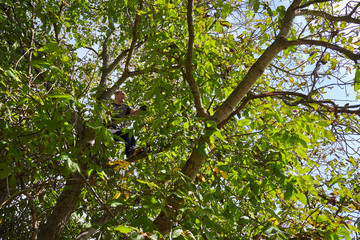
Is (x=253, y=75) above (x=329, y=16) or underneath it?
underneath

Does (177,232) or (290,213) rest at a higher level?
(290,213)

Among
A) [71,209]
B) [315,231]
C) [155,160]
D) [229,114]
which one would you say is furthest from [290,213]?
[71,209]

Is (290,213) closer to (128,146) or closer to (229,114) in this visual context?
(229,114)

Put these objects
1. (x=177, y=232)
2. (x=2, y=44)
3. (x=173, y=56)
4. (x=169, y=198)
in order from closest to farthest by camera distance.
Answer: (x=177, y=232) → (x=169, y=198) → (x=173, y=56) → (x=2, y=44)

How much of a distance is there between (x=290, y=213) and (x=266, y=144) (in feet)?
3.35

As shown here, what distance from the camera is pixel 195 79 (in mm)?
3496

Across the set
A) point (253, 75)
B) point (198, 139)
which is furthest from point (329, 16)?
point (198, 139)

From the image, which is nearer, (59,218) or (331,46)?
(331,46)

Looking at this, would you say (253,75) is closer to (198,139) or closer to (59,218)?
(198,139)

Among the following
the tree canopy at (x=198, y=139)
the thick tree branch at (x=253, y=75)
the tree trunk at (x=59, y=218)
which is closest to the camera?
the tree canopy at (x=198, y=139)

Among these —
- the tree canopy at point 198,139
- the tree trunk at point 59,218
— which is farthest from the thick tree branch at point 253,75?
the tree trunk at point 59,218

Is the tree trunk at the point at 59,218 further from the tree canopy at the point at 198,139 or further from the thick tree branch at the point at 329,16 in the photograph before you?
the thick tree branch at the point at 329,16

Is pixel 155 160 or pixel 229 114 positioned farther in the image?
pixel 155 160

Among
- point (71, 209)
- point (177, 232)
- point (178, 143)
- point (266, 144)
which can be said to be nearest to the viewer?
point (177, 232)
